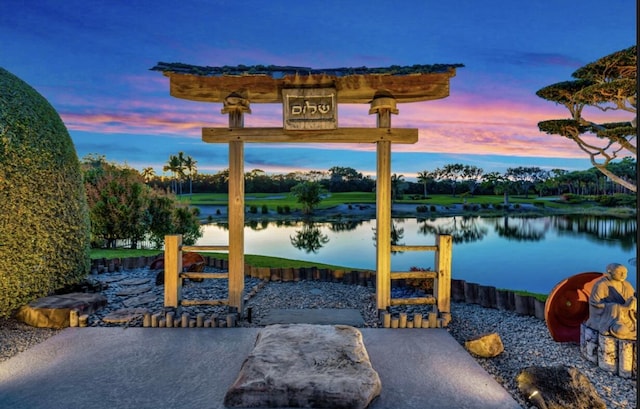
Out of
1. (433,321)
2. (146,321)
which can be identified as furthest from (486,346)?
(146,321)

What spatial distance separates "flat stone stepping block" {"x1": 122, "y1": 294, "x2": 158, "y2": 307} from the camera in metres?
6.53

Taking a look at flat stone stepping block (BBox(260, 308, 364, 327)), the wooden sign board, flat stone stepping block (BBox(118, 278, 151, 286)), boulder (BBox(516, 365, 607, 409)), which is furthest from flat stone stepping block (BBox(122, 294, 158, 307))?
boulder (BBox(516, 365, 607, 409))

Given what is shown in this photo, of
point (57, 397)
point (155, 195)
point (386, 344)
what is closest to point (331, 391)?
point (386, 344)

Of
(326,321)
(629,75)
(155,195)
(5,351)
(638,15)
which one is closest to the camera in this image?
(638,15)

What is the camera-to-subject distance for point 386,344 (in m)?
4.71

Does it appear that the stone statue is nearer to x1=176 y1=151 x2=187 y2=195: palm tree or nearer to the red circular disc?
the red circular disc

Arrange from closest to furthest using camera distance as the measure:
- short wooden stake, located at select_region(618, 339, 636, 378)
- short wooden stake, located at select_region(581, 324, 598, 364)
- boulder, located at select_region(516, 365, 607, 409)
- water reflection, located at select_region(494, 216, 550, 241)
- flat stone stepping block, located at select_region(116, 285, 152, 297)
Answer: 1. boulder, located at select_region(516, 365, 607, 409)
2. short wooden stake, located at select_region(618, 339, 636, 378)
3. short wooden stake, located at select_region(581, 324, 598, 364)
4. flat stone stepping block, located at select_region(116, 285, 152, 297)
5. water reflection, located at select_region(494, 216, 550, 241)

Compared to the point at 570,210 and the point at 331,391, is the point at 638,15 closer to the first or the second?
the point at 331,391

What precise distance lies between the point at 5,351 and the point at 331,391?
4335mm

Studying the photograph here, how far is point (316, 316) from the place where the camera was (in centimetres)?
595

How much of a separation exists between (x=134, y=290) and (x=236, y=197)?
365cm

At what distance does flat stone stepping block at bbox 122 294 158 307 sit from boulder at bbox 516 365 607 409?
19.8 feet

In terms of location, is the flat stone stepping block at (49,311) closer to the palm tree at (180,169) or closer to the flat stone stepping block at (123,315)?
the flat stone stepping block at (123,315)

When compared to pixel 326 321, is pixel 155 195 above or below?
above
